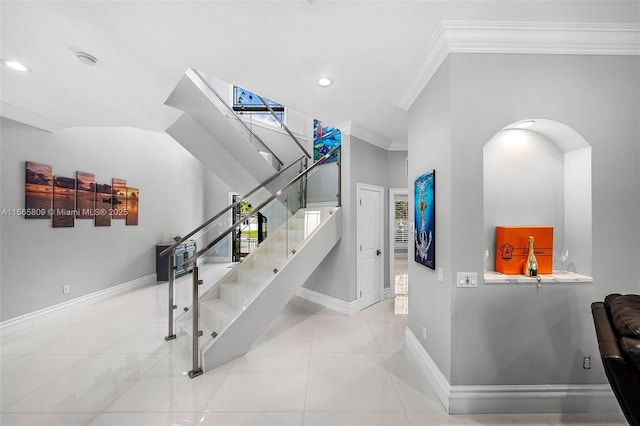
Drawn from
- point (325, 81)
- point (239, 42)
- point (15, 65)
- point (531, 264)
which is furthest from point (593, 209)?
point (15, 65)

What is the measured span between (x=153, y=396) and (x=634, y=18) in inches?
199

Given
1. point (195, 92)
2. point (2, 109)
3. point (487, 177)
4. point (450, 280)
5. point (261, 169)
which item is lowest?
point (450, 280)

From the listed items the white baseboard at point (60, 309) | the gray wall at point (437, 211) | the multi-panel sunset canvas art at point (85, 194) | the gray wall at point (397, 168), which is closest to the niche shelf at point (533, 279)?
the gray wall at point (437, 211)

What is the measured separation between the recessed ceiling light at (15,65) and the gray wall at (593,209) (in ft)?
13.3

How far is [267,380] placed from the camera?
241 cm

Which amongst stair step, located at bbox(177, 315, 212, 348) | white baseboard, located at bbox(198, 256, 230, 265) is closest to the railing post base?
stair step, located at bbox(177, 315, 212, 348)

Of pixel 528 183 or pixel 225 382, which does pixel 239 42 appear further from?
→ pixel 225 382

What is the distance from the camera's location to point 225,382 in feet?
7.78

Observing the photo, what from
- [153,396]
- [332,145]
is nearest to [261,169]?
[332,145]

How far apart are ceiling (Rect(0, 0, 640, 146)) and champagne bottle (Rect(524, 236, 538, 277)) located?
1.83 meters

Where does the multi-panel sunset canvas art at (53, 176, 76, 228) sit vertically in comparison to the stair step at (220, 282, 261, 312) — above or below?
above

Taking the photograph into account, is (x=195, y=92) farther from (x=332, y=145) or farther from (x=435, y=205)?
(x=435, y=205)

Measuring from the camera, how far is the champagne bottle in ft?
6.64

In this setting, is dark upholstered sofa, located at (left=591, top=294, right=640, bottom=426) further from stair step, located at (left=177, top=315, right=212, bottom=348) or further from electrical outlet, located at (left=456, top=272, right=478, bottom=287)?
stair step, located at (left=177, top=315, right=212, bottom=348)
